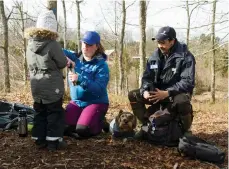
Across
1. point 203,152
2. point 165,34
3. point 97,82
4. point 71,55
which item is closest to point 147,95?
point 97,82

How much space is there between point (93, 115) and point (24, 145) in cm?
94

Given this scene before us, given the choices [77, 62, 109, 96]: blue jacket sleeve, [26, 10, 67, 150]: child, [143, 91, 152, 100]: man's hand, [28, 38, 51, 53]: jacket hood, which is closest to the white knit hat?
[26, 10, 67, 150]: child

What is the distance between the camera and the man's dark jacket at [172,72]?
3711 mm

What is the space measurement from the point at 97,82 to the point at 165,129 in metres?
1.04

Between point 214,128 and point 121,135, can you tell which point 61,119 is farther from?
point 214,128

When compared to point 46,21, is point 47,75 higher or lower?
lower

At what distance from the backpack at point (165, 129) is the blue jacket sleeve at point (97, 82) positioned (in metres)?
0.77

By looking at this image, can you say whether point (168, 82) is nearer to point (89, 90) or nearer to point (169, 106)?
point (169, 106)

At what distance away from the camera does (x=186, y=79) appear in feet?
12.1

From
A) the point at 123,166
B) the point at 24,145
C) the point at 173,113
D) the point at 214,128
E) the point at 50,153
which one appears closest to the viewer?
the point at 123,166

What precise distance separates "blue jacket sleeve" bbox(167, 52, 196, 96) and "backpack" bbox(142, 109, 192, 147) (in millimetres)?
296

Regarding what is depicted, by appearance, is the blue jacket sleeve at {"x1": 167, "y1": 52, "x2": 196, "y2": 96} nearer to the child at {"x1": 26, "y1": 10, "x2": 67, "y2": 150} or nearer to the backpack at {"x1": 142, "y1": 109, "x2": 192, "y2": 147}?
the backpack at {"x1": 142, "y1": 109, "x2": 192, "y2": 147}

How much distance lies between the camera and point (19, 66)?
27.3 meters

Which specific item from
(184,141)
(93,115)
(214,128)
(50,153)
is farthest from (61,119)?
(214,128)
